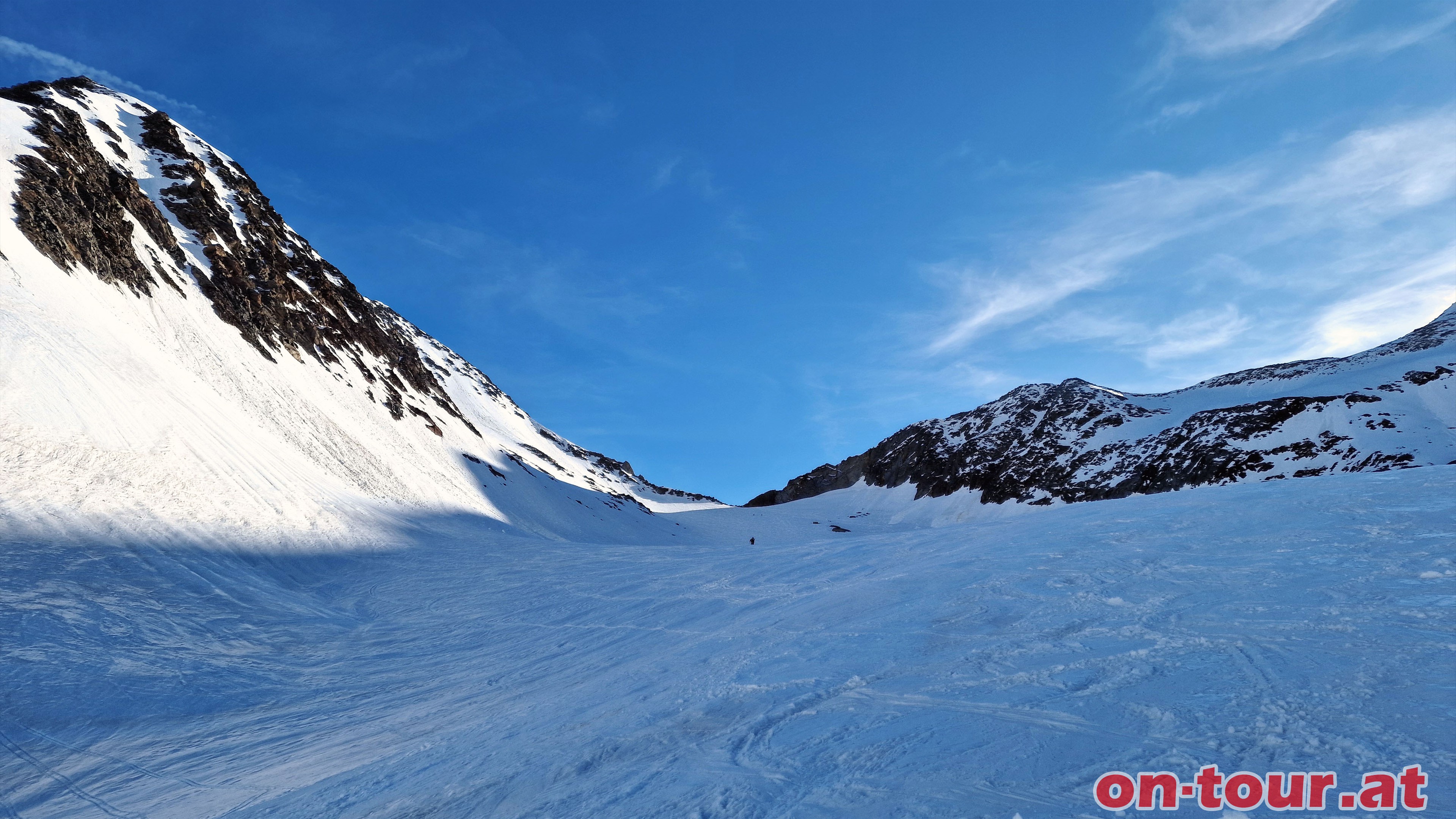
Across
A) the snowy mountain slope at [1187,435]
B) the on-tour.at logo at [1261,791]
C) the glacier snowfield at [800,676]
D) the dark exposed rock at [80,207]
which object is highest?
the dark exposed rock at [80,207]

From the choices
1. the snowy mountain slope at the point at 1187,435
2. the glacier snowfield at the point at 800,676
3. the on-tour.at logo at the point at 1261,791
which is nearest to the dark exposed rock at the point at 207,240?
the glacier snowfield at the point at 800,676

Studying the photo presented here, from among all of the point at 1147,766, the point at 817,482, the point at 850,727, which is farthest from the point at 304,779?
the point at 817,482

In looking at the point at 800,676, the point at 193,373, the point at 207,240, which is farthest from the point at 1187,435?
the point at 207,240

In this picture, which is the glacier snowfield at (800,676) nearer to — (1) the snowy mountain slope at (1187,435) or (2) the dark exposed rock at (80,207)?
(2) the dark exposed rock at (80,207)

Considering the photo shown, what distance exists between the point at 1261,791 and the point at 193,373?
107ft

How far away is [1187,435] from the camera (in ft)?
208

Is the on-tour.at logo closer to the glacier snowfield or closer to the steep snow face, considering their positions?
the glacier snowfield

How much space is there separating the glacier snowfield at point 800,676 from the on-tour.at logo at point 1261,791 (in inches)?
3.2

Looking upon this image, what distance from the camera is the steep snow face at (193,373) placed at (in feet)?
51.2

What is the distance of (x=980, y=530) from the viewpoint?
13.6 meters

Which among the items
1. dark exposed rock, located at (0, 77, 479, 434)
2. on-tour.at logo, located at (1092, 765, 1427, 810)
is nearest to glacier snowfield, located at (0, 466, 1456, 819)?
on-tour.at logo, located at (1092, 765, 1427, 810)

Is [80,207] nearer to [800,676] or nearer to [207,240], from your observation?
[207,240]

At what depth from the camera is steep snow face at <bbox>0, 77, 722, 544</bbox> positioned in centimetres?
1559

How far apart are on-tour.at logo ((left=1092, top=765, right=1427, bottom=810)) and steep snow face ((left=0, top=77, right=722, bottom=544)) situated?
658 inches
